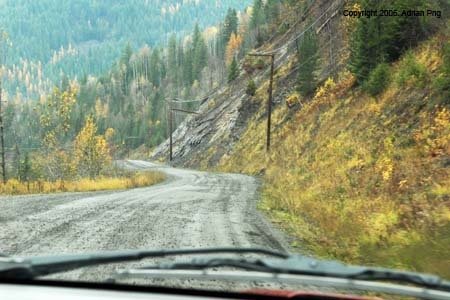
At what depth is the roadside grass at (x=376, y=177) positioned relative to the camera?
7.05m

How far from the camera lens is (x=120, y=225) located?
8438 mm

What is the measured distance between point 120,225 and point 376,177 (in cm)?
726

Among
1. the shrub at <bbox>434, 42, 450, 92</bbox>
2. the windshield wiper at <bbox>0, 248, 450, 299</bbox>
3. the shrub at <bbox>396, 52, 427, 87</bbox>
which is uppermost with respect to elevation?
the shrub at <bbox>396, 52, 427, 87</bbox>

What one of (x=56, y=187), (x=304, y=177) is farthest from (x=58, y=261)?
(x=304, y=177)

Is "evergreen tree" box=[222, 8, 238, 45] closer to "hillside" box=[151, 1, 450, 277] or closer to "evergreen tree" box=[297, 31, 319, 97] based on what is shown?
"hillside" box=[151, 1, 450, 277]

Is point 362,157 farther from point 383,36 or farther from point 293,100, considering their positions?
point 293,100

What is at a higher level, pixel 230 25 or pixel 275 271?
pixel 230 25

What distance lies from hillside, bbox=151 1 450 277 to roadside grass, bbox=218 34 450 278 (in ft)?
0.10

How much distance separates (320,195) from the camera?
13195 mm

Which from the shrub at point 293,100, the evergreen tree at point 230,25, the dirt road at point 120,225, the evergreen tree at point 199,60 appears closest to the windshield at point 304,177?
the dirt road at point 120,225

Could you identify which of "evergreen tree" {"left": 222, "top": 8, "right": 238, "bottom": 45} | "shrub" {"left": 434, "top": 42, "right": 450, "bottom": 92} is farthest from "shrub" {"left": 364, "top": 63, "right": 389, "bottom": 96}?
"evergreen tree" {"left": 222, "top": 8, "right": 238, "bottom": 45}

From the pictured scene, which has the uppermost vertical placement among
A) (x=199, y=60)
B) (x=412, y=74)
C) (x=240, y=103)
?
A: (x=199, y=60)

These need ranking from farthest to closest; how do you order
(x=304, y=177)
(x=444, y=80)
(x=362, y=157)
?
1. (x=304, y=177)
2. (x=362, y=157)
3. (x=444, y=80)

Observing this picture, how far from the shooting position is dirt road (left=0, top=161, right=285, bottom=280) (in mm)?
6680
